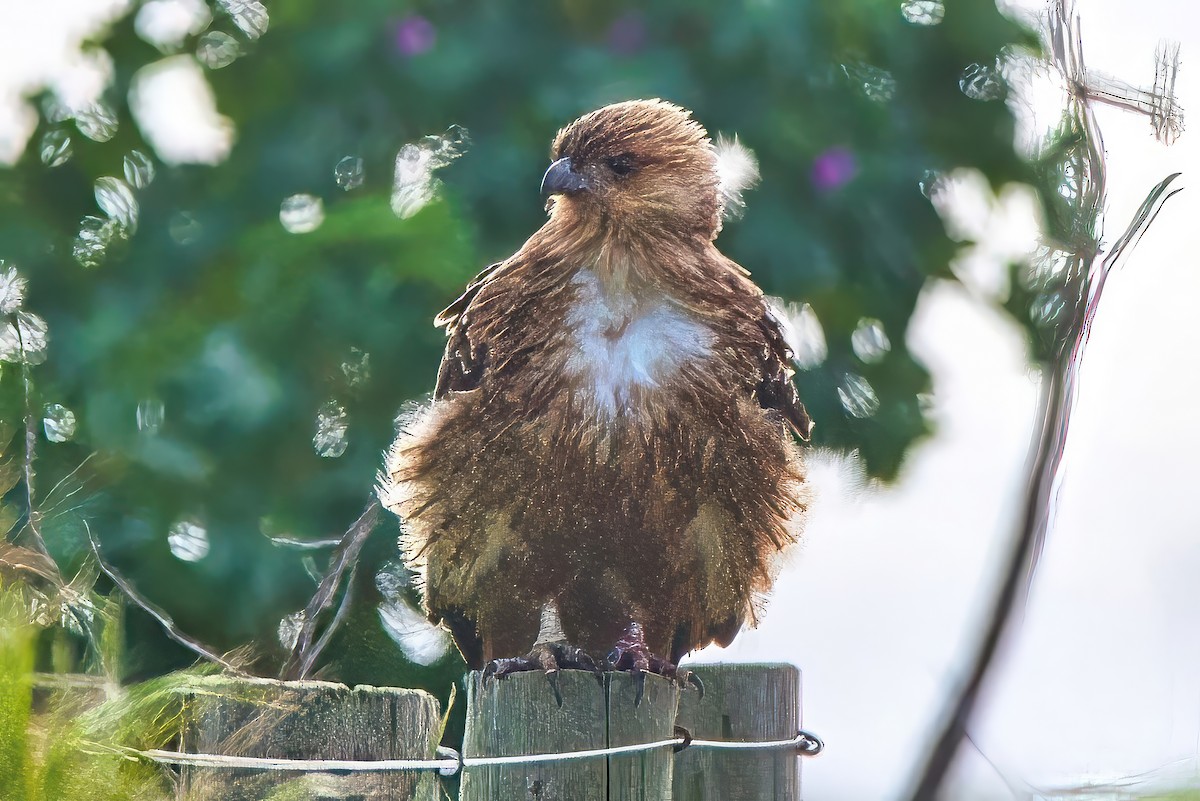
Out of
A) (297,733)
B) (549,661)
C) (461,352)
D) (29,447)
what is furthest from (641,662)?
(29,447)

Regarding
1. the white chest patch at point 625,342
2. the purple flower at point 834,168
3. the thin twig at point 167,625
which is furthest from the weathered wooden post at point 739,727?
the purple flower at point 834,168

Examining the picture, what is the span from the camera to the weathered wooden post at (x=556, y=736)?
5.87ft

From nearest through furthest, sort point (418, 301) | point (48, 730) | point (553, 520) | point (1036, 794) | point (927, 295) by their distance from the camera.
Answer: point (48, 730), point (1036, 794), point (553, 520), point (418, 301), point (927, 295)

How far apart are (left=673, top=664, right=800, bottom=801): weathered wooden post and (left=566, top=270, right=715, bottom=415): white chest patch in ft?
1.96

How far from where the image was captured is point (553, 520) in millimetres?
2361

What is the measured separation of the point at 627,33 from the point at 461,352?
85.3 inches

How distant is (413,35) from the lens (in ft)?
14.3

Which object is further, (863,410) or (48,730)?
(863,410)

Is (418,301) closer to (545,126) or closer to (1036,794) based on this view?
(545,126)

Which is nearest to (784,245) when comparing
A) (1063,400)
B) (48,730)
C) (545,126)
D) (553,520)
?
(545,126)

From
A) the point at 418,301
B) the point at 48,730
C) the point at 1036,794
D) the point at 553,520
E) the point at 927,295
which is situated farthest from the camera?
the point at 927,295

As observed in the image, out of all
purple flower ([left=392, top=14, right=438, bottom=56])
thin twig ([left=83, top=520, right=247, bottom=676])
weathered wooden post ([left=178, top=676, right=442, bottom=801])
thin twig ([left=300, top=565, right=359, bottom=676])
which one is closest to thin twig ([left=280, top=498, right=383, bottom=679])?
thin twig ([left=300, top=565, right=359, bottom=676])

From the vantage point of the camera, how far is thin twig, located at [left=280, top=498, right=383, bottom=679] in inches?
122

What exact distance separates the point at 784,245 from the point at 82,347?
97.9 inches
